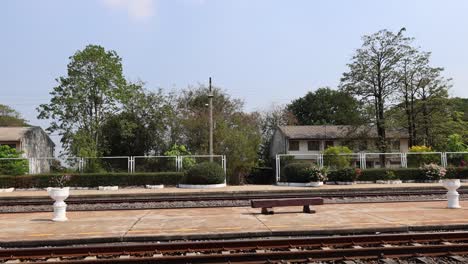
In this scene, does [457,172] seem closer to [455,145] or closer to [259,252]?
[455,145]

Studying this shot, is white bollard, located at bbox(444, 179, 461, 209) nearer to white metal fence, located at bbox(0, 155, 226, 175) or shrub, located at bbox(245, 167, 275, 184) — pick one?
white metal fence, located at bbox(0, 155, 226, 175)

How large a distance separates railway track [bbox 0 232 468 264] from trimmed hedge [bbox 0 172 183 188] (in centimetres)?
2068

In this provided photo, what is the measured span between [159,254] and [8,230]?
17.4 feet

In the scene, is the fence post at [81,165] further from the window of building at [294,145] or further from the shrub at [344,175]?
the window of building at [294,145]

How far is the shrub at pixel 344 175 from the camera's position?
28.5m

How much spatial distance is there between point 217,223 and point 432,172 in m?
22.5

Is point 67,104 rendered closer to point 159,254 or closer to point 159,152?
point 159,152

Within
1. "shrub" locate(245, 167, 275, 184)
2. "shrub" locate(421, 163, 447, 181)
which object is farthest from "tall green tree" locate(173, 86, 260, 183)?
"shrub" locate(421, 163, 447, 181)

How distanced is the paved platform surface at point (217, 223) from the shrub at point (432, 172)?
15.1 m

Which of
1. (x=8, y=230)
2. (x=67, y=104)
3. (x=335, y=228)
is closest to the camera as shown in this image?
(x=335, y=228)

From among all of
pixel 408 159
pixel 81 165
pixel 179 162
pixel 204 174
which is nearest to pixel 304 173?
pixel 204 174

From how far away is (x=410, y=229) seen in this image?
1064 cm

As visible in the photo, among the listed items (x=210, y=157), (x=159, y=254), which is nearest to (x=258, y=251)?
(x=159, y=254)

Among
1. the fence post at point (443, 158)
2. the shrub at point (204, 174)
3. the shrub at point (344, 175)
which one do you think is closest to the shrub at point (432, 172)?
the fence post at point (443, 158)
